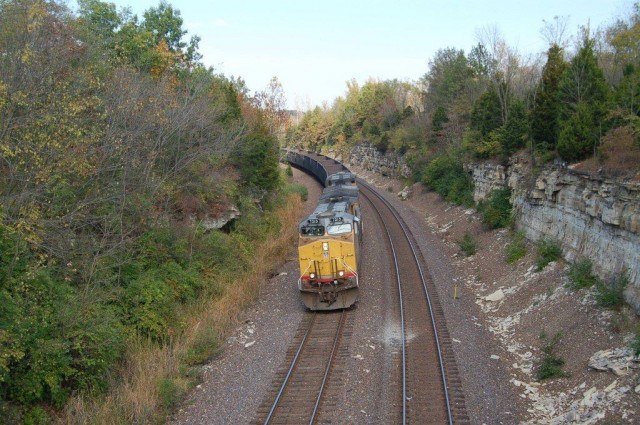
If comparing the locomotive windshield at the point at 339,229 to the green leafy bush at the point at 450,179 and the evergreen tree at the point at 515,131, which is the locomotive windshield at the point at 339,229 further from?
the green leafy bush at the point at 450,179

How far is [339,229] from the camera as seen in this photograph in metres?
16.8

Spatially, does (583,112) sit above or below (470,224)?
above

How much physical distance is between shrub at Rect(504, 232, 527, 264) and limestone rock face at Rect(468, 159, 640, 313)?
346 millimetres

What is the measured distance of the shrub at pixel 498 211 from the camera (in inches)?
939

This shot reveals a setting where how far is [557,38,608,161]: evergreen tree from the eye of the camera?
54.4ft

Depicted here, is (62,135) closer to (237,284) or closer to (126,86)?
(126,86)

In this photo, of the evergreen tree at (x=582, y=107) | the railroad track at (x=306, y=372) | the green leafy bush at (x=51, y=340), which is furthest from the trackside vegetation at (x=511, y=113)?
the green leafy bush at (x=51, y=340)

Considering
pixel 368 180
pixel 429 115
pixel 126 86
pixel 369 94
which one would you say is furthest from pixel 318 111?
pixel 126 86

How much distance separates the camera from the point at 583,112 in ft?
55.1

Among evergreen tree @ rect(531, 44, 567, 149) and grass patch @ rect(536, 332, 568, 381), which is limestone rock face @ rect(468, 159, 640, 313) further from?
grass patch @ rect(536, 332, 568, 381)

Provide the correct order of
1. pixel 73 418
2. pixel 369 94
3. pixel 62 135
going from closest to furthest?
pixel 73 418 → pixel 62 135 → pixel 369 94

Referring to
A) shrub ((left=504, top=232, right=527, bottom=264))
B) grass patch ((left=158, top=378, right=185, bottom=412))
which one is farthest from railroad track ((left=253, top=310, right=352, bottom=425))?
shrub ((left=504, top=232, right=527, bottom=264))

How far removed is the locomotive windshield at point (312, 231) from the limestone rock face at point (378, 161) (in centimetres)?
2910

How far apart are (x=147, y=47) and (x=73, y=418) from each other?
67.7 ft
